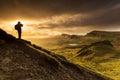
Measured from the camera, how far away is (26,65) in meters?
53.2

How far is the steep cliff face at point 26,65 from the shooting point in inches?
1971

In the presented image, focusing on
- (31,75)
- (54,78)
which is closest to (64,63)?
(54,78)

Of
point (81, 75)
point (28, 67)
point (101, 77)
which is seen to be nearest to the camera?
point (28, 67)

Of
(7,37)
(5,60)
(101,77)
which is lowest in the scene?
(101,77)

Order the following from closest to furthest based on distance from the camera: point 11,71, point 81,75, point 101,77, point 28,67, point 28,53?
point 11,71 → point 28,67 → point 28,53 → point 81,75 → point 101,77

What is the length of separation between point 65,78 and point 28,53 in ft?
30.1

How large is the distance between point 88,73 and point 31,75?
18811mm

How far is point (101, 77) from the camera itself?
67.1m

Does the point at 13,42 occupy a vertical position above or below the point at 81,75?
above

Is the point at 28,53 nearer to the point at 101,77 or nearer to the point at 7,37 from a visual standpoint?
the point at 7,37

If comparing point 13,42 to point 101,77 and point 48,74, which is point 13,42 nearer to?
point 48,74

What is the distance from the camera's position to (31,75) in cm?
5128

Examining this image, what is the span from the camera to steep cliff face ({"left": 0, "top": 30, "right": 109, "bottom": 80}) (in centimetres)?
5006

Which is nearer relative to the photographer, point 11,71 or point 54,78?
point 11,71
